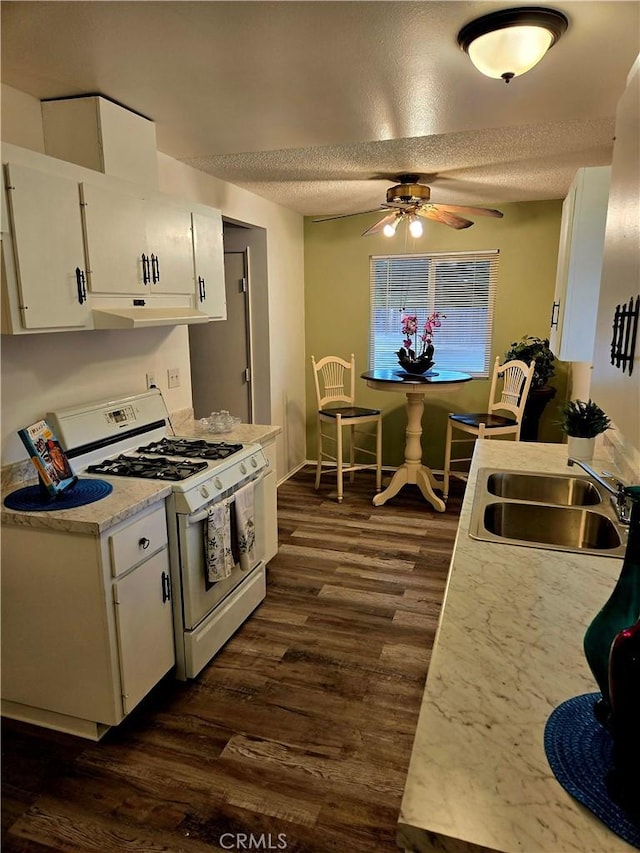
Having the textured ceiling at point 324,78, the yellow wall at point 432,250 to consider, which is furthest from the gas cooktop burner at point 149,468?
the yellow wall at point 432,250

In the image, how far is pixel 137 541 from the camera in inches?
79.2

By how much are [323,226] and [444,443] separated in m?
2.35

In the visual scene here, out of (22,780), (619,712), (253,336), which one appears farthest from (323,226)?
(619,712)

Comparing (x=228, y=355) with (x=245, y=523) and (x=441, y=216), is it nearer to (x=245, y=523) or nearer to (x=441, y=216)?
(x=441, y=216)

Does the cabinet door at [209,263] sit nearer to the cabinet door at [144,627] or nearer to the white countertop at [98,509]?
the white countertop at [98,509]

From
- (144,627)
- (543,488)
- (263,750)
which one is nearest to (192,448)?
(144,627)

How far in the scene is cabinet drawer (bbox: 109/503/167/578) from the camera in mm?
1902

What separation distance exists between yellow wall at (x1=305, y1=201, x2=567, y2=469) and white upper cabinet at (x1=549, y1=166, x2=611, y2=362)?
2226 millimetres

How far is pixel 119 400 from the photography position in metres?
2.65

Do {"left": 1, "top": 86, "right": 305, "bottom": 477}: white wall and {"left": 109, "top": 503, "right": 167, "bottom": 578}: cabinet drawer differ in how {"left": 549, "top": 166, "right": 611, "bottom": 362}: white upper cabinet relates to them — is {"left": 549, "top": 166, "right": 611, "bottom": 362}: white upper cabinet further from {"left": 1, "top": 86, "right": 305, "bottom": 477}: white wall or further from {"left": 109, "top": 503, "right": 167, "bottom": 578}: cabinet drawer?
{"left": 1, "top": 86, "right": 305, "bottom": 477}: white wall

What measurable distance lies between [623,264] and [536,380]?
3.42 m

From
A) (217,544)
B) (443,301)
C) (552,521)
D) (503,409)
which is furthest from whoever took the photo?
(443,301)

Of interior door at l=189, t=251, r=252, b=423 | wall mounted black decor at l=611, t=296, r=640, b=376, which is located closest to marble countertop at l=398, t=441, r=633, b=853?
wall mounted black decor at l=611, t=296, r=640, b=376

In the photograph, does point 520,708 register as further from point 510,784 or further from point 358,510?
point 358,510
